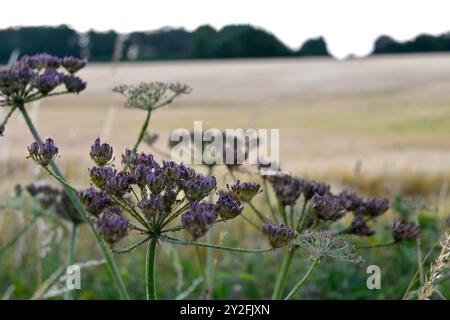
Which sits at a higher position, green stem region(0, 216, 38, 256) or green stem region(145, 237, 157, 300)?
green stem region(145, 237, 157, 300)

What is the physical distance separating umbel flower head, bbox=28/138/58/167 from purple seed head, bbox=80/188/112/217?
0.10 metres

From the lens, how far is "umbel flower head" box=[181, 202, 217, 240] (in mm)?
1494

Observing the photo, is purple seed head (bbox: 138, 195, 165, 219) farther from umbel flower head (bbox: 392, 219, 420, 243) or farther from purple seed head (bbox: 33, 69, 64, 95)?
umbel flower head (bbox: 392, 219, 420, 243)

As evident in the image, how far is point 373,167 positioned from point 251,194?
866 centimetres

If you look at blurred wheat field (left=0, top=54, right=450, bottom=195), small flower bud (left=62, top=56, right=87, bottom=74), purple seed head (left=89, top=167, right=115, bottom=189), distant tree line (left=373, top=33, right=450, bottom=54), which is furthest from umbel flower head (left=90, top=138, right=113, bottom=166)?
distant tree line (left=373, top=33, right=450, bottom=54)

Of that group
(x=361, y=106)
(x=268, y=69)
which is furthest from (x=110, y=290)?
(x=268, y=69)

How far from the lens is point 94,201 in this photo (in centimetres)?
167

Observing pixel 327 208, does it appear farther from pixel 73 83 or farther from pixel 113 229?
pixel 73 83

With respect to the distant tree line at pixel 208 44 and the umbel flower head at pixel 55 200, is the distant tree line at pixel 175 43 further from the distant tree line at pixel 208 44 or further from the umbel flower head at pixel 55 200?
the umbel flower head at pixel 55 200

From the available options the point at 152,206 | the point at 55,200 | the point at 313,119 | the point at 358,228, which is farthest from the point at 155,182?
the point at 313,119

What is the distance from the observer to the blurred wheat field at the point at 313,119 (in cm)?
970

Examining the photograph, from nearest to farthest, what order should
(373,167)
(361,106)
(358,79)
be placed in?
(373,167) → (361,106) → (358,79)

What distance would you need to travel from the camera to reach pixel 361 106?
24.1 metres

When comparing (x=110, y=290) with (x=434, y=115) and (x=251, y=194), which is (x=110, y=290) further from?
(x=434, y=115)
